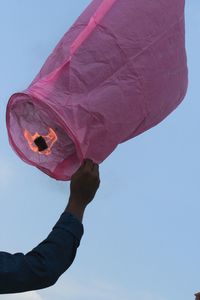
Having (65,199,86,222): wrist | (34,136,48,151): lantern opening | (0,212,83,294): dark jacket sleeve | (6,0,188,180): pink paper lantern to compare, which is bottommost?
(0,212,83,294): dark jacket sleeve

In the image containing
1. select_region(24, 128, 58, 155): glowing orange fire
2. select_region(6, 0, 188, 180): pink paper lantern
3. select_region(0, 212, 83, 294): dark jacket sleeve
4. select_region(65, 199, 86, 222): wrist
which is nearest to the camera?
select_region(0, 212, 83, 294): dark jacket sleeve

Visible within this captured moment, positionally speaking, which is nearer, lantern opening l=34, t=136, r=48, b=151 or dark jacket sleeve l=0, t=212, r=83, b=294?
dark jacket sleeve l=0, t=212, r=83, b=294

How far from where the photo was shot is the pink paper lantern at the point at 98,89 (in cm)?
296

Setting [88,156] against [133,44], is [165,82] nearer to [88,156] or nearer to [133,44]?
[133,44]

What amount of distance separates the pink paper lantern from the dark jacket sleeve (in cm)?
83

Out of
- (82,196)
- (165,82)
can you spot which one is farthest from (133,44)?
(82,196)

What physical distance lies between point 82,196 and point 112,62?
0.96 metres

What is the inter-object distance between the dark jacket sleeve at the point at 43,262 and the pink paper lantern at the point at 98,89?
0.83 m

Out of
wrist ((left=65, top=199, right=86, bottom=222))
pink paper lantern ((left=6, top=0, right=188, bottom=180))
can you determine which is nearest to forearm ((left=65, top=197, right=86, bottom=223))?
wrist ((left=65, top=199, right=86, bottom=222))

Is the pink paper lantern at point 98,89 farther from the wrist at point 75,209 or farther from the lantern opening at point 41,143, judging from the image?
the wrist at point 75,209

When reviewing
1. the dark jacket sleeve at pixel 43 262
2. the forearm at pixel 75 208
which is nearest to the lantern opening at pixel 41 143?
the forearm at pixel 75 208

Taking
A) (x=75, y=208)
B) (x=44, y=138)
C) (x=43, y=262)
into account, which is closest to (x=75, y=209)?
(x=75, y=208)

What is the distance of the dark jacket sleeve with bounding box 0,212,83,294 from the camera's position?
2039 millimetres

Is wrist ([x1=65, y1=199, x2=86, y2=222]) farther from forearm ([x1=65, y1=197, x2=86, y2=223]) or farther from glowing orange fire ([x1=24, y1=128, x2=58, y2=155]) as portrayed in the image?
glowing orange fire ([x1=24, y1=128, x2=58, y2=155])
